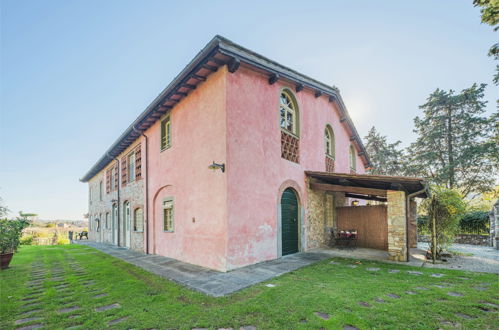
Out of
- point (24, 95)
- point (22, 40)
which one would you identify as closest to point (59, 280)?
point (22, 40)

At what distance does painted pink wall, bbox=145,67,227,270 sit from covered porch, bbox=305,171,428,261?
4341mm

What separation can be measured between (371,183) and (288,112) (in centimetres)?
399

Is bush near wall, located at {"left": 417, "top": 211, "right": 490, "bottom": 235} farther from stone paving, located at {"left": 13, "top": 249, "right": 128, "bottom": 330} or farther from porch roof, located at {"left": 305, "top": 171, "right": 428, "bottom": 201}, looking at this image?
stone paving, located at {"left": 13, "top": 249, "right": 128, "bottom": 330}

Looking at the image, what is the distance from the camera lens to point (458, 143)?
20.6 metres

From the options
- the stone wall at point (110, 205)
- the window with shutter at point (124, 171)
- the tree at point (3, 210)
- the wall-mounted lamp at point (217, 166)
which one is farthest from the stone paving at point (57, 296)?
the window with shutter at point (124, 171)

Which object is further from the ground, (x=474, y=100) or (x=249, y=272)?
(x=474, y=100)

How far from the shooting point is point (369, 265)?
7152mm

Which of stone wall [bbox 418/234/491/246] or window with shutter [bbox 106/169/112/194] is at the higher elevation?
window with shutter [bbox 106/169/112/194]

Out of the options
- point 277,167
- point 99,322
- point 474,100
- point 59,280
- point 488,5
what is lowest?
point 59,280

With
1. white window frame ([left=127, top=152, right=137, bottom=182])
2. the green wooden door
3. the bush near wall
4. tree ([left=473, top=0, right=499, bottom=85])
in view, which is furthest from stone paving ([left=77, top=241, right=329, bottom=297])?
the bush near wall

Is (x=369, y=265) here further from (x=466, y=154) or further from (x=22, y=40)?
(x=466, y=154)

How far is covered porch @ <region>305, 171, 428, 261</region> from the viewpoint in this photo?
761 centimetres

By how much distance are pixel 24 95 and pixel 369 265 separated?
47.4ft

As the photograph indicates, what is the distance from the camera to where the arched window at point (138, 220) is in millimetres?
11859
